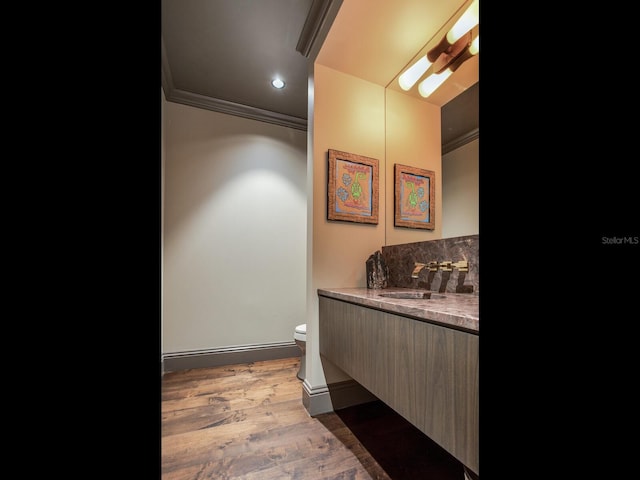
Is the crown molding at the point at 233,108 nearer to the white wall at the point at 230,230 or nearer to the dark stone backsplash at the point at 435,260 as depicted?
the white wall at the point at 230,230

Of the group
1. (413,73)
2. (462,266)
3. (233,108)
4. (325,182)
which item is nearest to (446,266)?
(462,266)

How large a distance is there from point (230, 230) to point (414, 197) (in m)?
1.72

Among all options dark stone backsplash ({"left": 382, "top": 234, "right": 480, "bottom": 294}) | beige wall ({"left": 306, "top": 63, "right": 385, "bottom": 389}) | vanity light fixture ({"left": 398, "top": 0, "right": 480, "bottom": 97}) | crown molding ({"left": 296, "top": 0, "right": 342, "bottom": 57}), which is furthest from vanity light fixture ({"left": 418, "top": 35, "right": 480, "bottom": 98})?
dark stone backsplash ({"left": 382, "top": 234, "right": 480, "bottom": 294})

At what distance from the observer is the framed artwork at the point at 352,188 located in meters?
1.80

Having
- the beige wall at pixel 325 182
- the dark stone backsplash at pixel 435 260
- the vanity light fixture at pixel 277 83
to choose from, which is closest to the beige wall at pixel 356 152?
the beige wall at pixel 325 182

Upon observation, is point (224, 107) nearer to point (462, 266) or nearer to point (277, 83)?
point (277, 83)

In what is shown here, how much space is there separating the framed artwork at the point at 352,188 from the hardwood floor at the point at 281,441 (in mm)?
1246

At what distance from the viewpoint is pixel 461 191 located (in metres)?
1.46

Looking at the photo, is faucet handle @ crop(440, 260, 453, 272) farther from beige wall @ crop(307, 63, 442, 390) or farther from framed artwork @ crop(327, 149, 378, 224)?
framed artwork @ crop(327, 149, 378, 224)
